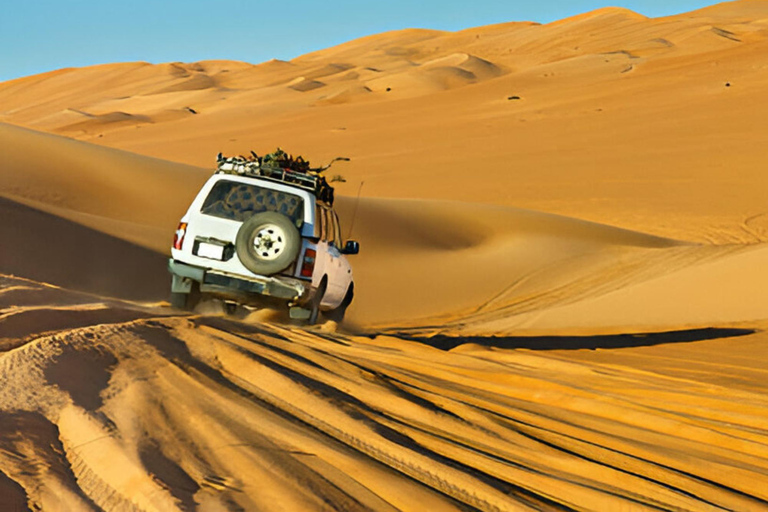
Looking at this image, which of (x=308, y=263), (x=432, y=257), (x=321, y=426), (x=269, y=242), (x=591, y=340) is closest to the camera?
(x=321, y=426)

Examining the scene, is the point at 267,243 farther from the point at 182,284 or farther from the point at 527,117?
the point at 527,117

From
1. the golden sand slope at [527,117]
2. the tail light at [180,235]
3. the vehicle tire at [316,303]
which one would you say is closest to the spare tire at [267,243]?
the tail light at [180,235]

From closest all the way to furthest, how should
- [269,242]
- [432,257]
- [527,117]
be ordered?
[269,242], [432,257], [527,117]

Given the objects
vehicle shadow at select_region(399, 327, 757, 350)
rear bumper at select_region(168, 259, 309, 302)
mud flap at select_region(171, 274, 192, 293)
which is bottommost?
vehicle shadow at select_region(399, 327, 757, 350)

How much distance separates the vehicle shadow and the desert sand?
81 mm

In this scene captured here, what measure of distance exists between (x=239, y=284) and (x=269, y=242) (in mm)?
547

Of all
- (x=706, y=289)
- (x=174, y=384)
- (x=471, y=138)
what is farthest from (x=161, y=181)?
(x=471, y=138)

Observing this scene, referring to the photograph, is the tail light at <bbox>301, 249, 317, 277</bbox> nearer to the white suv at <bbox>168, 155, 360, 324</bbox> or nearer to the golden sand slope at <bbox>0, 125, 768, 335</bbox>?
the white suv at <bbox>168, 155, 360, 324</bbox>

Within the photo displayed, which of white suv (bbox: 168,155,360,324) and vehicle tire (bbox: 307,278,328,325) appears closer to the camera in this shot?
white suv (bbox: 168,155,360,324)

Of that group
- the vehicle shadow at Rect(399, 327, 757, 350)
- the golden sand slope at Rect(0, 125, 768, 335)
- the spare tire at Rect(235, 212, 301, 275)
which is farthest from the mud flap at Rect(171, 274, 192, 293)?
the golden sand slope at Rect(0, 125, 768, 335)

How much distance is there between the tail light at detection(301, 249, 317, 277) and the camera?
29.0 feet

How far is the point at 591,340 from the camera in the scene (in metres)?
11.2

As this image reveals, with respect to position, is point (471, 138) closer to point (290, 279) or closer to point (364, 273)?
point (364, 273)

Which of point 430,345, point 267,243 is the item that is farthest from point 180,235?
point 430,345
